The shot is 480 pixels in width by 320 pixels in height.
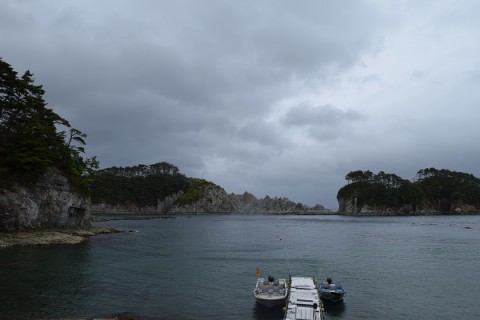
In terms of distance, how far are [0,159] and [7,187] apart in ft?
21.4

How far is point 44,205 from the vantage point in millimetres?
76125

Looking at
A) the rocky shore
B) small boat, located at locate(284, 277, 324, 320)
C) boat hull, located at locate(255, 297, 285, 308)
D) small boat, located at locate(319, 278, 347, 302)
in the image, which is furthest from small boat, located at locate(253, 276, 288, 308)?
the rocky shore

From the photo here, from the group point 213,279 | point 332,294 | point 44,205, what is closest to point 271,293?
point 332,294

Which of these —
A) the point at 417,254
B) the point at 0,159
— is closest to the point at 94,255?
the point at 0,159

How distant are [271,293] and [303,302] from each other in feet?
13.7

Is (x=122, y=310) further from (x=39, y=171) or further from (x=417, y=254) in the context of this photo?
(x=417, y=254)

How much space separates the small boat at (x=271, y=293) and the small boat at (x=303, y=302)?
0.88 m

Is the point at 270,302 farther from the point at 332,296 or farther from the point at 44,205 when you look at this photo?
the point at 44,205

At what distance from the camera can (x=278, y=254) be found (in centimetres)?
6962

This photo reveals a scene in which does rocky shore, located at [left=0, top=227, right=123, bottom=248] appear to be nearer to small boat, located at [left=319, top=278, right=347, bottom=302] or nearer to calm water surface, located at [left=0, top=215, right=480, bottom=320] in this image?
calm water surface, located at [left=0, top=215, right=480, bottom=320]

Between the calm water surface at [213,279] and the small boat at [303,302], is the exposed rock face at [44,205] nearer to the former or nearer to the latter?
the calm water surface at [213,279]

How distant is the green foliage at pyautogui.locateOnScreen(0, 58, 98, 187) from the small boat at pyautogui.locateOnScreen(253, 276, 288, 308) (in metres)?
54.9

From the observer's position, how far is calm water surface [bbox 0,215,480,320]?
32.5 metres

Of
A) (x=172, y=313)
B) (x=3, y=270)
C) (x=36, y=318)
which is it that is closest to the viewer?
(x=36, y=318)
